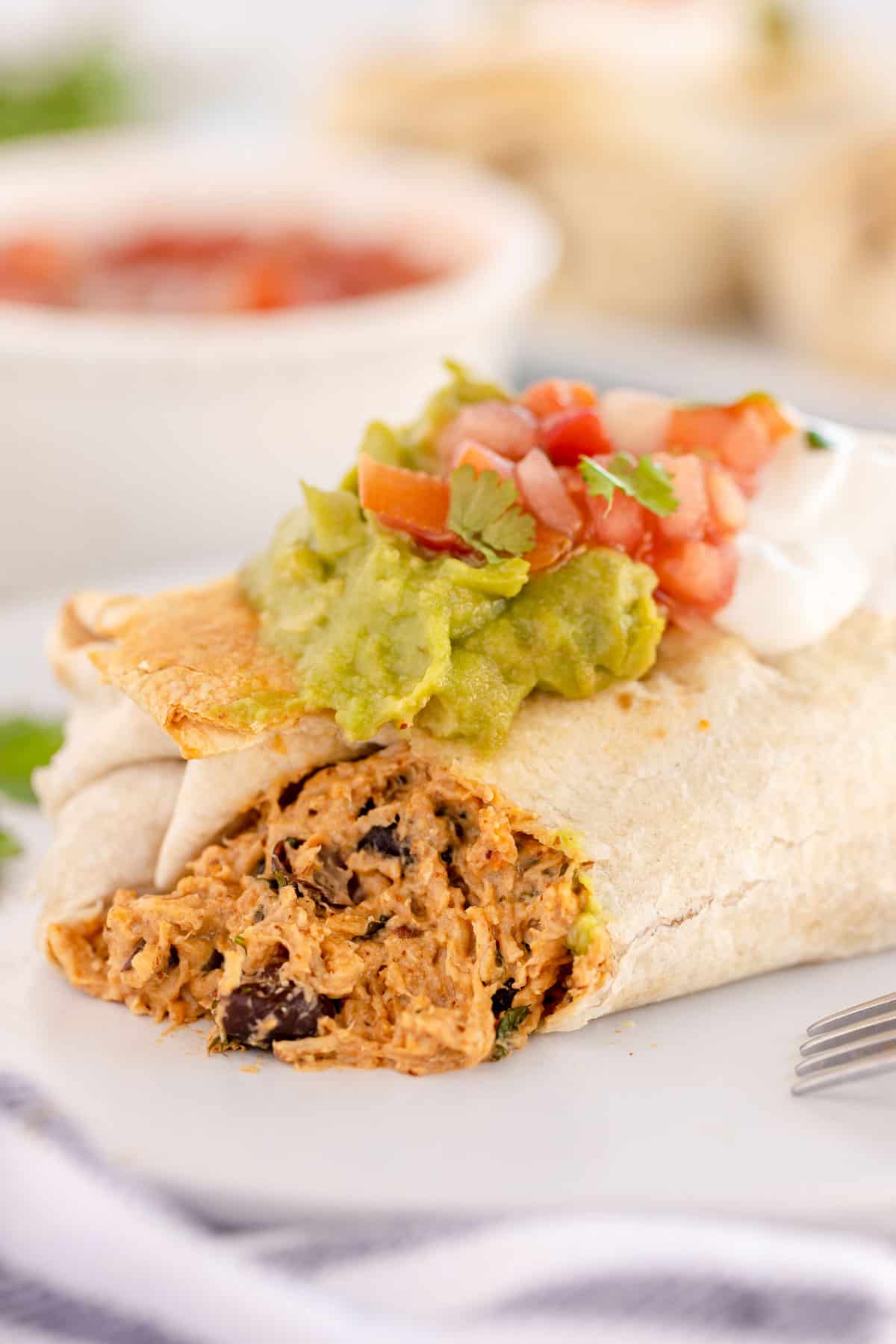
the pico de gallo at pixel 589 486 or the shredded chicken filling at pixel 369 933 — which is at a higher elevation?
the pico de gallo at pixel 589 486

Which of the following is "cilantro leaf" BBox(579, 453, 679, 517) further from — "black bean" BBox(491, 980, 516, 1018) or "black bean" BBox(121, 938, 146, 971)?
"black bean" BBox(121, 938, 146, 971)

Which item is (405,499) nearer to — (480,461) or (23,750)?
(480,461)

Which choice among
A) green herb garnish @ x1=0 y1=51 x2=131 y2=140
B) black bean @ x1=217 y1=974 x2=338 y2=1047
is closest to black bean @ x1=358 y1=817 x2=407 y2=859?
black bean @ x1=217 y1=974 x2=338 y2=1047

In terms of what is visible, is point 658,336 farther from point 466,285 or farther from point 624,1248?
point 624,1248

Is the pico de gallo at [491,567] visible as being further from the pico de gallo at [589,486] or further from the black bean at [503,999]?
the black bean at [503,999]

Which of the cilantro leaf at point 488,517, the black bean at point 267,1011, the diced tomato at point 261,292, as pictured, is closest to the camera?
the black bean at point 267,1011

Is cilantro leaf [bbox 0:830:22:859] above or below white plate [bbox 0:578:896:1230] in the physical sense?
below

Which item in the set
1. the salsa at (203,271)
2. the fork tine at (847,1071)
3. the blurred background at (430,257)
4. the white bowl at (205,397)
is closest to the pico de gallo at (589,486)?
the fork tine at (847,1071)
